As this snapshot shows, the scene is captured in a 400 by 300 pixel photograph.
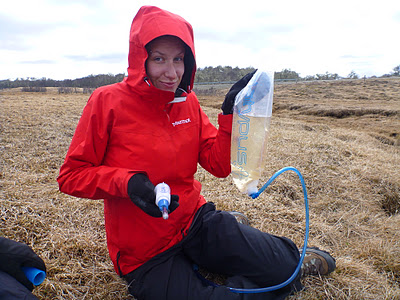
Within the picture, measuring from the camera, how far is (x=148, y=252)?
6.70ft

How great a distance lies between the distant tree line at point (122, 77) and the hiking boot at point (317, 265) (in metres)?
23.3

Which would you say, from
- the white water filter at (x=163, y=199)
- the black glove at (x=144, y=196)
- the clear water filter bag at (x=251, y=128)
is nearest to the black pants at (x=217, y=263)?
the clear water filter bag at (x=251, y=128)

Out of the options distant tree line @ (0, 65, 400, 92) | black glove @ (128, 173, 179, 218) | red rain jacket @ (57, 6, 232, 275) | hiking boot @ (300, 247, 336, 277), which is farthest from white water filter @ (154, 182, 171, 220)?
distant tree line @ (0, 65, 400, 92)

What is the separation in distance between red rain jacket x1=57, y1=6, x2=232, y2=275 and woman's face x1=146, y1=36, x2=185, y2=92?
0.06 meters

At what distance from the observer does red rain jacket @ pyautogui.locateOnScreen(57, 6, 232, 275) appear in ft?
6.03

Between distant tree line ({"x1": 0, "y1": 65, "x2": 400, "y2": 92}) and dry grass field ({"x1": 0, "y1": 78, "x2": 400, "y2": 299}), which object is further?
distant tree line ({"x1": 0, "y1": 65, "x2": 400, "y2": 92})

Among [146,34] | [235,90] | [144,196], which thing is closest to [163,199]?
[144,196]

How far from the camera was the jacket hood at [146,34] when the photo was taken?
181 cm

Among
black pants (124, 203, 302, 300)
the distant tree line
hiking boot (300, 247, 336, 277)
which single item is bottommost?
hiking boot (300, 247, 336, 277)

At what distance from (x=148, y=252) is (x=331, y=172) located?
3731mm

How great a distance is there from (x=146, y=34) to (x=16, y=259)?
1.56 metres

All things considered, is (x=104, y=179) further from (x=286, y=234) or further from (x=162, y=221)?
(x=286, y=234)

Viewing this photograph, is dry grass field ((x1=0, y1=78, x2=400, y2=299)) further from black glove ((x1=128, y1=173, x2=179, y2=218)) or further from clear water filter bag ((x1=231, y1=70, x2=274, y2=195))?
clear water filter bag ((x1=231, y1=70, x2=274, y2=195))

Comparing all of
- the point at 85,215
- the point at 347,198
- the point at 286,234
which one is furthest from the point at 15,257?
the point at 347,198
